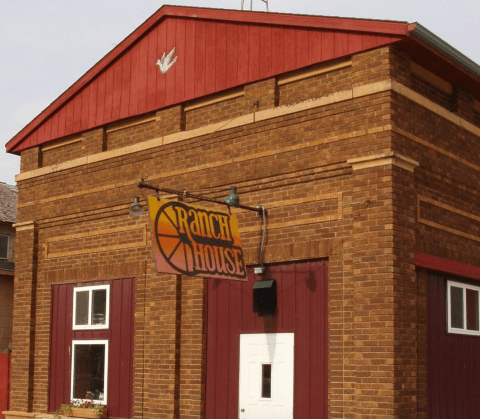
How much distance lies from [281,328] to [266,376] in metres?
0.80

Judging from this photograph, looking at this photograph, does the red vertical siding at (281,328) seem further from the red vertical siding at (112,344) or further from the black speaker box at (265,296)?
the red vertical siding at (112,344)

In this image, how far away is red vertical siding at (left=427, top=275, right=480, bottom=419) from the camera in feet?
40.6

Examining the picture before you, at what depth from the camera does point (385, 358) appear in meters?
11.5

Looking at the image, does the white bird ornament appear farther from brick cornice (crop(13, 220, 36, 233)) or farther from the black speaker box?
the black speaker box

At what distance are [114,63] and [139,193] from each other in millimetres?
2867

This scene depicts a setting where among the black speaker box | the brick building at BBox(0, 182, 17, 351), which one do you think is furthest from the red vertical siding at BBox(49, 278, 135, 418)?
the brick building at BBox(0, 182, 17, 351)

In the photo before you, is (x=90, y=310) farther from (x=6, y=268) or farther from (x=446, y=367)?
(x=6, y=268)

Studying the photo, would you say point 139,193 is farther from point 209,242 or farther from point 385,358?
point 385,358

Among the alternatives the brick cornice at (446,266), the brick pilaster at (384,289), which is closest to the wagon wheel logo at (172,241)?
the brick pilaster at (384,289)

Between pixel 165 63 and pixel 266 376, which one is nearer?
pixel 266 376

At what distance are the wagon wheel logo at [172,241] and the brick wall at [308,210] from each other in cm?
170

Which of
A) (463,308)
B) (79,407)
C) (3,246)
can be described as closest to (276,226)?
(463,308)

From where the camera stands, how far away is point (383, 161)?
11.9 meters

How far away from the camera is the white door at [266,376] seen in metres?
12.7
